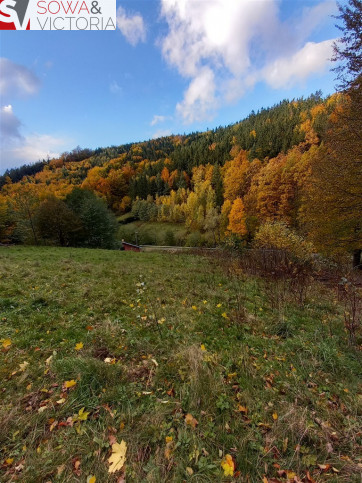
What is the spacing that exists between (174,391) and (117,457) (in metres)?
1.01

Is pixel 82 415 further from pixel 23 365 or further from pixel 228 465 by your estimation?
pixel 228 465

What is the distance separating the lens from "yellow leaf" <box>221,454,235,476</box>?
6.40ft

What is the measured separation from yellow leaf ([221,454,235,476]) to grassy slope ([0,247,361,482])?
0.24ft

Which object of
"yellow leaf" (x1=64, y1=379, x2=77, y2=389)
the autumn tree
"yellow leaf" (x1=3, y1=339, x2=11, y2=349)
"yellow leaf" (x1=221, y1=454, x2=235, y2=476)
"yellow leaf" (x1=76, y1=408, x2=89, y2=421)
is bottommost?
"yellow leaf" (x1=221, y1=454, x2=235, y2=476)

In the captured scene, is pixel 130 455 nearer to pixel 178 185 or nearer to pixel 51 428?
pixel 51 428

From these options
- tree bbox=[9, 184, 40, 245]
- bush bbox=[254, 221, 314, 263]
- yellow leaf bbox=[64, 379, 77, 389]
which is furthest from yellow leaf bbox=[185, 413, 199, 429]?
tree bbox=[9, 184, 40, 245]

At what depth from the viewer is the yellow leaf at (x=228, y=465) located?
195cm

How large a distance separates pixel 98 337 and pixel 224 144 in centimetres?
7466

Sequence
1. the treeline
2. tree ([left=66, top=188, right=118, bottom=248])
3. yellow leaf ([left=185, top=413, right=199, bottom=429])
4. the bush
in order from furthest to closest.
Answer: tree ([left=66, top=188, right=118, bottom=248]), the treeline, the bush, yellow leaf ([left=185, top=413, right=199, bottom=429])

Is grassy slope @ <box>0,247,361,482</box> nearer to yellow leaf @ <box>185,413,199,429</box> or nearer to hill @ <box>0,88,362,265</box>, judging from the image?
yellow leaf @ <box>185,413,199,429</box>

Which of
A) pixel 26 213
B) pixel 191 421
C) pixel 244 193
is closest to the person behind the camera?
pixel 191 421

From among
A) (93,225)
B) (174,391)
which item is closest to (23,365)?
(174,391)

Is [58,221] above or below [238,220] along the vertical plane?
above

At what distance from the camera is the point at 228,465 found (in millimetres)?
2004
